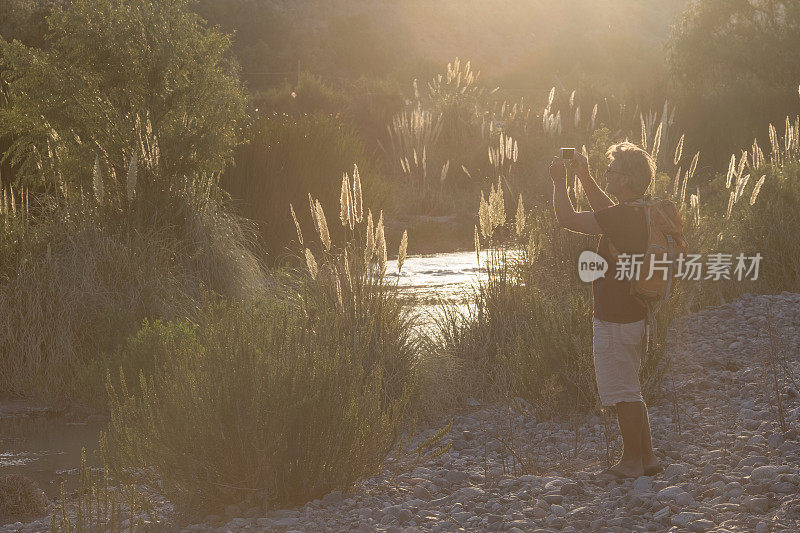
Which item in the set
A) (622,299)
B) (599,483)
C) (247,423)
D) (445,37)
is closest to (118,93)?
(247,423)

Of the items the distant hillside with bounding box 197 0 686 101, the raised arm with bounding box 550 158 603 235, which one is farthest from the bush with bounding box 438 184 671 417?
the distant hillside with bounding box 197 0 686 101

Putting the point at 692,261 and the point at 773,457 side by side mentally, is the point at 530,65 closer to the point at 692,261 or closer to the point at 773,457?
the point at 692,261

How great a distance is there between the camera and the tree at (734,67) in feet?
66.6

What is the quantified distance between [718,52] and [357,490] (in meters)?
22.3

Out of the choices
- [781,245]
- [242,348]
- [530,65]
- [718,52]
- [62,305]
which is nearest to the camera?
[242,348]

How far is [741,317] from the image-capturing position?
876 centimetres

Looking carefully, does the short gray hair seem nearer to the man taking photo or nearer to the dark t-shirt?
the man taking photo

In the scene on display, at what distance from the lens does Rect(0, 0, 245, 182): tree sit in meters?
9.72

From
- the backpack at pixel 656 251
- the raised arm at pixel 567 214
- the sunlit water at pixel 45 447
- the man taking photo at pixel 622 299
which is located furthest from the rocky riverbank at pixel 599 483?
the sunlit water at pixel 45 447

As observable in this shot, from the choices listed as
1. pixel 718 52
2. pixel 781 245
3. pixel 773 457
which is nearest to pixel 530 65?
pixel 718 52

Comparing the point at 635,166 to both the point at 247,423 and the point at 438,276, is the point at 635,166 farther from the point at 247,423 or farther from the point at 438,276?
the point at 438,276

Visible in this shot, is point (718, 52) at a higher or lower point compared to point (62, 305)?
higher

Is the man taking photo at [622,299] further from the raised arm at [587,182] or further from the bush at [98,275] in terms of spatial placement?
the bush at [98,275]

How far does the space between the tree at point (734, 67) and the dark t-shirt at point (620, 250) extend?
15.5m
